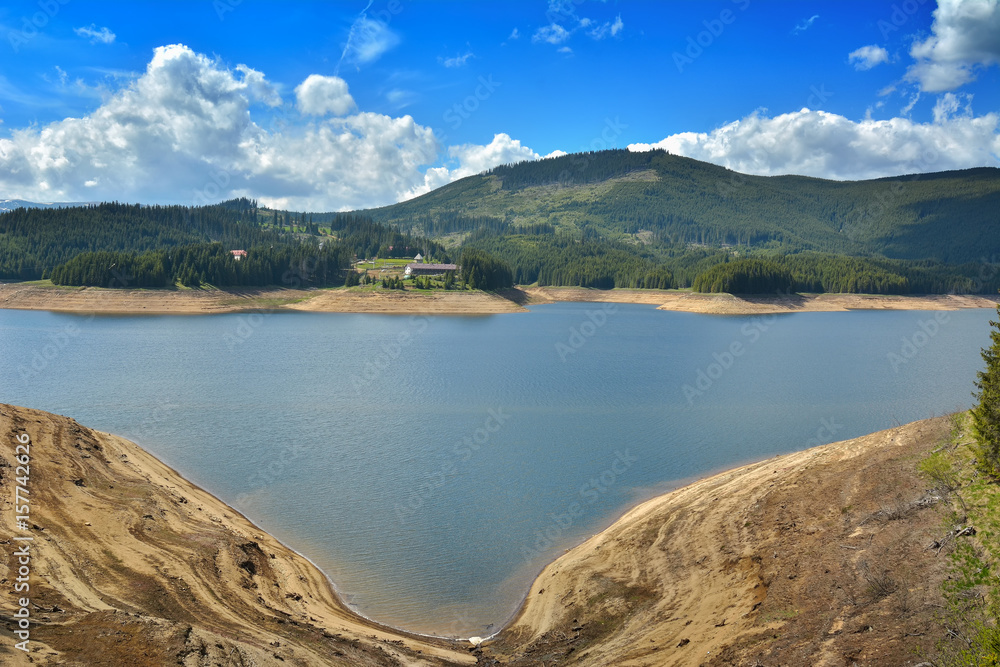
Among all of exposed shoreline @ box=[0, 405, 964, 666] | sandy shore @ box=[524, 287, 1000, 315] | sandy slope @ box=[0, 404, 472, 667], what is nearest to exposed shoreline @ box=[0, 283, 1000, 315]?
sandy shore @ box=[524, 287, 1000, 315]

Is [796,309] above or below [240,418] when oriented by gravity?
above

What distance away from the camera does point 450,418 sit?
113 feet

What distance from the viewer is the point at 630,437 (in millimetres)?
31203

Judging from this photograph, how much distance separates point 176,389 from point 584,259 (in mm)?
146462

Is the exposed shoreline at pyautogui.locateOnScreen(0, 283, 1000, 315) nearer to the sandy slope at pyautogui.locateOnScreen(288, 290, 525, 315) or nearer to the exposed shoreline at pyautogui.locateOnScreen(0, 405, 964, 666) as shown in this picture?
the sandy slope at pyautogui.locateOnScreen(288, 290, 525, 315)

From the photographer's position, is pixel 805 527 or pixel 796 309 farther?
pixel 796 309

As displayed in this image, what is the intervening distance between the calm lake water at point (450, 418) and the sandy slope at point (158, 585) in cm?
165

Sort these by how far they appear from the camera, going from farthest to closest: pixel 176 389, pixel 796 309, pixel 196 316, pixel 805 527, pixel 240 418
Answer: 1. pixel 796 309
2. pixel 196 316
3. pixel 176 389
4. pixel 240 418
5. pixel 805 527

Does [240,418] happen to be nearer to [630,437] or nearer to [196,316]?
[630,437]

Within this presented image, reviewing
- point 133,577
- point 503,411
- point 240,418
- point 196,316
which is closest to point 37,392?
point 240,418

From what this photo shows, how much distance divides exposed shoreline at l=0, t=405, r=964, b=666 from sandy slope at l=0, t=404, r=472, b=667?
A: 0.18 ft

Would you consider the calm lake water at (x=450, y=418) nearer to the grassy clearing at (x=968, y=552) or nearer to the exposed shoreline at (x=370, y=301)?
the grassy clearing at (x=968, y=552)

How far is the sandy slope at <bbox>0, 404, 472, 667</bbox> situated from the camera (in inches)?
394

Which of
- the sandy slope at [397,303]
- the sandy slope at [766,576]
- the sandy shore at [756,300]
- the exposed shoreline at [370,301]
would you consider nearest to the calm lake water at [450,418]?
the sandy slope at [766,576]
